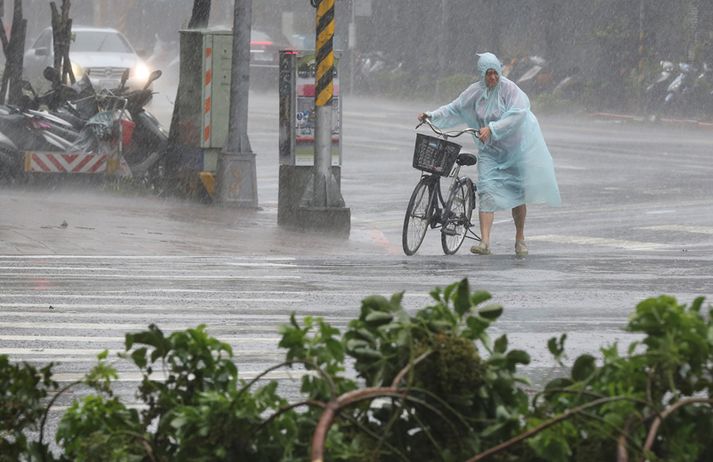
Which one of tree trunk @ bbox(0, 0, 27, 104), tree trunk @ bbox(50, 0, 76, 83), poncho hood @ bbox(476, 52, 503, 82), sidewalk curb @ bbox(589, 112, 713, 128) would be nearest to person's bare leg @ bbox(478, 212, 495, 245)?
poncho hood @ bbox(476, 52, 503, 82)

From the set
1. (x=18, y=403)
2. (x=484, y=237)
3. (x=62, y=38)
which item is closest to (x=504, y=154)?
(x=484, y=237)

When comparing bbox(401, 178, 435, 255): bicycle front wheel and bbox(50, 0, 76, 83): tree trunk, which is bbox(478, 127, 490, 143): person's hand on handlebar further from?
bbox(50, 0, 76, 83): tree trunk

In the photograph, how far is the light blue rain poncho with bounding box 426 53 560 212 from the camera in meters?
14.0

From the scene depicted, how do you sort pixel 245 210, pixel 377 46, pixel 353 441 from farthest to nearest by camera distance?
pixel 377 46 → pixel 245 210 → pixel 353 441

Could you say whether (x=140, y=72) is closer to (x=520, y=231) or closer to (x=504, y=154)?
(x=504, y=154)

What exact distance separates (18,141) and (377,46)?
35.0 m

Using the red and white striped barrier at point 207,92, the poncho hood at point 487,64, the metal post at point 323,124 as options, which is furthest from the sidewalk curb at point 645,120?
the poncho hood at point 487,64

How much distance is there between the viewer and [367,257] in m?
13.8

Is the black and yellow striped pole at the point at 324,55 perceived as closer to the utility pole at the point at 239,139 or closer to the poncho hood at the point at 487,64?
the utility pole at the point at 239,139

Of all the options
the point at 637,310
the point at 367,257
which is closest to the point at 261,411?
the point at 637,310

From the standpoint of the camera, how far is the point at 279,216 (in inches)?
662

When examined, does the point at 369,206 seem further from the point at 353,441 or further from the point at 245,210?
the point at 353,441

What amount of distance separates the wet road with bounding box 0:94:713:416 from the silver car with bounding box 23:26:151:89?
1172 centimetres

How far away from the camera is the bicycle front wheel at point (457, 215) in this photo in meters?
14.5
